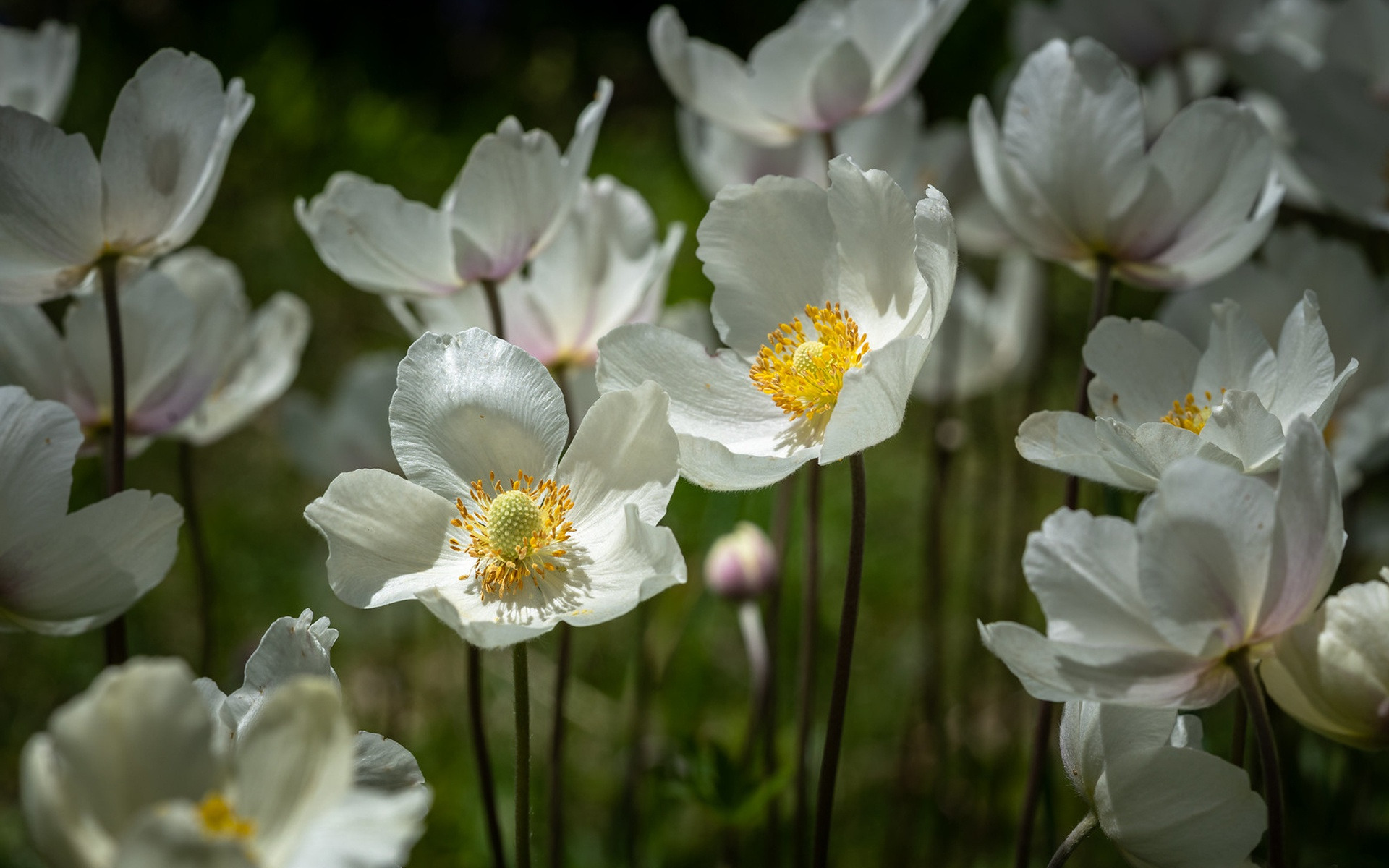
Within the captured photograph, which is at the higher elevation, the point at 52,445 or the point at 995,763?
the point at 52,445

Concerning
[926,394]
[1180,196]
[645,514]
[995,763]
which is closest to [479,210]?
[645,514]

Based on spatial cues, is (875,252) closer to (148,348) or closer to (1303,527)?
(1303,527)

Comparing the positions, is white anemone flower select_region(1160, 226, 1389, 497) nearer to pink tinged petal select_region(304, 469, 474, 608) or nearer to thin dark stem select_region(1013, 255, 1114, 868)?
thin dark stem select_region(1013, 255, 1114, 868)

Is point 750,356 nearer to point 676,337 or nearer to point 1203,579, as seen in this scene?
point 676,337

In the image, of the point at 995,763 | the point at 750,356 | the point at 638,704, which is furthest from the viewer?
the point at 995,763

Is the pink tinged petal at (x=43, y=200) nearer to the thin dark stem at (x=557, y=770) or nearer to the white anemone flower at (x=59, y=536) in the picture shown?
the white anemone flower at (x=59, y=536)

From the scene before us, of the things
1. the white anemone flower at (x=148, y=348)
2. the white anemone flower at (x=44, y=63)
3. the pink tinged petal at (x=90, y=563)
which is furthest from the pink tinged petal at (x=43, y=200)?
the white anemone flower at (x=44, y=63)

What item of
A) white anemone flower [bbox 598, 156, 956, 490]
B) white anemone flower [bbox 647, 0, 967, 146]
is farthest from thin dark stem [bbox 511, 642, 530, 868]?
white anemone flower [bbox 647, 0, 967, 146]
